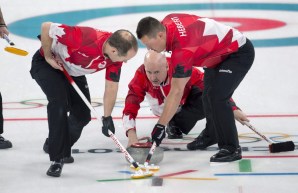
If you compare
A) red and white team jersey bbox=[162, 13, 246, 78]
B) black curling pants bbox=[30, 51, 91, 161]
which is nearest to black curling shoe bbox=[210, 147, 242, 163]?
red and white team jersey bbox=[162, 13, 246, 78]

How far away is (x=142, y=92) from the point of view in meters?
5.52

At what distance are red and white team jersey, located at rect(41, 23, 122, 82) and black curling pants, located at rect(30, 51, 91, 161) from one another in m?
0.15

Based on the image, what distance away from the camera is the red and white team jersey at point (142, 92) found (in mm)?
5363

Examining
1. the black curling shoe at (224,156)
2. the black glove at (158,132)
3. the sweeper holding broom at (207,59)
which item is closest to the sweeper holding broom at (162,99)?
the sweeper holding broom at (207,59)

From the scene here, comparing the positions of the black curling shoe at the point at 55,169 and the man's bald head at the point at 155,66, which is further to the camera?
the man's bald head at the point at 155,66

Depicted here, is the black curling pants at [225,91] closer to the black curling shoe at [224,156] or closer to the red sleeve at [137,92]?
the black curling shoe at [224,156]

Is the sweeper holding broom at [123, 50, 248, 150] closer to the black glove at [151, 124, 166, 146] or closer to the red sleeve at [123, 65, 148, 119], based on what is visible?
the red sleeve at [123, 65, 148, 119]

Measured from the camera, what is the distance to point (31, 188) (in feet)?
14.5

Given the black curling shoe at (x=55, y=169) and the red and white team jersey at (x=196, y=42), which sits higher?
the red and white team jersey at (x=196, y=42)

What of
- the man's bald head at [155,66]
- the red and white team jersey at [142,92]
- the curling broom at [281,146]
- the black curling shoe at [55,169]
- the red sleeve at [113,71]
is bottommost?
the curling broom at [281,146]

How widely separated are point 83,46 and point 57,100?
374 millimetres

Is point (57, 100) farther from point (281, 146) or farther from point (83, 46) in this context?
point (281, 146)

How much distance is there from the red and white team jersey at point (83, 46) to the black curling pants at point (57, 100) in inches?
6.1

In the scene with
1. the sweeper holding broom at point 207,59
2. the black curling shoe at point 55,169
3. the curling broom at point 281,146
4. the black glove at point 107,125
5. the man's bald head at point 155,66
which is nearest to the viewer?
the sweeper holding broom at point 207,59
